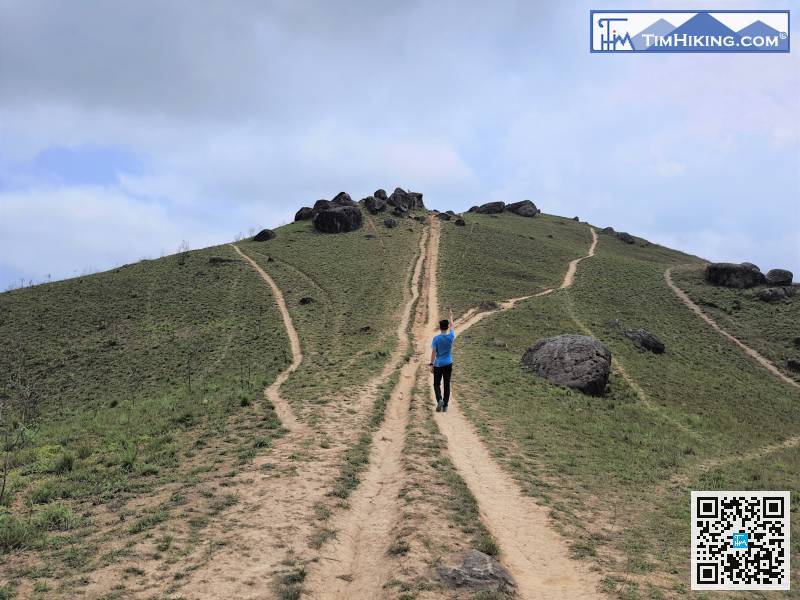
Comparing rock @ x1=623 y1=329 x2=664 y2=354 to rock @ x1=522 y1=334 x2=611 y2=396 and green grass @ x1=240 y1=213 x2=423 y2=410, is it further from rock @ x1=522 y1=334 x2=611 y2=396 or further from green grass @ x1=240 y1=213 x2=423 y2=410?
green grass @ x1=240 y1=213 x2=423 y2=410

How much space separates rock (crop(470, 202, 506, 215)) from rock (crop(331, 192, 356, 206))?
38400 mm

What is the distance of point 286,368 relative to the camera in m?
31.1

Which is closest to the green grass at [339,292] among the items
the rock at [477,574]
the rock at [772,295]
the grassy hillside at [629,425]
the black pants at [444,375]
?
the black pants at [444,375]

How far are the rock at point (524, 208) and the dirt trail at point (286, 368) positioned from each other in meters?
76.5

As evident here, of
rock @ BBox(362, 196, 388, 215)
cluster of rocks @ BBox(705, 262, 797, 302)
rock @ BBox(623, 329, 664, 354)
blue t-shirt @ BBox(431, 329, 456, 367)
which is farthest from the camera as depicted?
rock @ BBox(362, 196, 388, 215)

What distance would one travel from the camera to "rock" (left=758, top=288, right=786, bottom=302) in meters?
62.1

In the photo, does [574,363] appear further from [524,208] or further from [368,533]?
[524,208]

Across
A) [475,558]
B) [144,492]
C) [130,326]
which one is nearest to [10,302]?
[130,326]

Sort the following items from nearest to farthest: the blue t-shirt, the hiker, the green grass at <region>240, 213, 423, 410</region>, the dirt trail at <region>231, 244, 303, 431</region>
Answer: the hiker
the blue t-shirt
the dirt trail at <region>231, 244, 303, 431</region>
the green grass at <region>240, 213, 423, 410</region>

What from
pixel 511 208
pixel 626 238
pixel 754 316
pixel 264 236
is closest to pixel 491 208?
pixel 511 208

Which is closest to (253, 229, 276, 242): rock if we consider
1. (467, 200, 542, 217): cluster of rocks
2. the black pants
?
(467, 200, 542, 217): cluster of rocks

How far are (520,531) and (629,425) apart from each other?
571 inches

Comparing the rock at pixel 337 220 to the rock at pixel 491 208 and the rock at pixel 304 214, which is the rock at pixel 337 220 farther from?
the rock at pixel 491 208

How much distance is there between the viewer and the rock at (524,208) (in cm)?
12475
